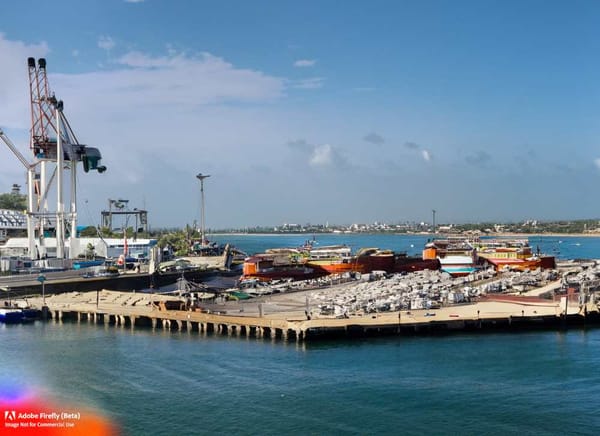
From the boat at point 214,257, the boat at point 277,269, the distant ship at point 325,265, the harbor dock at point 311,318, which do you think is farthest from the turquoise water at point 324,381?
the boat at point 214,257

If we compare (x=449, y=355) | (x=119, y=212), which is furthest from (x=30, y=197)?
(x=449, y=355)

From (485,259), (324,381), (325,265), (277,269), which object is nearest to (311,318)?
(324,381)

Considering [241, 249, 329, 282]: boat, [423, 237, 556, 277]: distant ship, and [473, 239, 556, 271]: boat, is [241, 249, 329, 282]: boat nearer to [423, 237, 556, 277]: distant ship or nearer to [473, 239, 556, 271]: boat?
[423, 237, 556, 277]: distant ship

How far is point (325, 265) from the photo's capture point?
6356 cm

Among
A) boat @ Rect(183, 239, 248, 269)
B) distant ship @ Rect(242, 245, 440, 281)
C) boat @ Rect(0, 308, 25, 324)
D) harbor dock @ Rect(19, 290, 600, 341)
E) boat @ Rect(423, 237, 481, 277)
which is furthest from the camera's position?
boat @ Rect(183, 239, 248, 269)

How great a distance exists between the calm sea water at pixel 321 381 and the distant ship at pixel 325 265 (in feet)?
87.9

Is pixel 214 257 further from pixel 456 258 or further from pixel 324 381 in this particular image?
pixel 324 381

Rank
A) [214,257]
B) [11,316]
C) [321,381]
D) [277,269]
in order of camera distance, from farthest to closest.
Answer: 1. [214,257]
2. [277,269]
3. [11,316]
4. [321,381]

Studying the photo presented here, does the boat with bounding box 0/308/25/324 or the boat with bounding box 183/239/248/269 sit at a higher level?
the boat with bounding box 183/239/248/269

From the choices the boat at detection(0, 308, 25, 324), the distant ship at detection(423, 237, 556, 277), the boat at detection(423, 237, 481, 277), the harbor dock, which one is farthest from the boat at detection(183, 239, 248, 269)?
the boat at detection(0, 308, 25, 324)

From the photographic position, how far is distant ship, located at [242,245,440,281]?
60.4m

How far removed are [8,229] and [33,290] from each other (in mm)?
45705

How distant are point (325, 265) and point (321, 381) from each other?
39258mm

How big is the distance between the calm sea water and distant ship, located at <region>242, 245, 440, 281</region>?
2680cm
